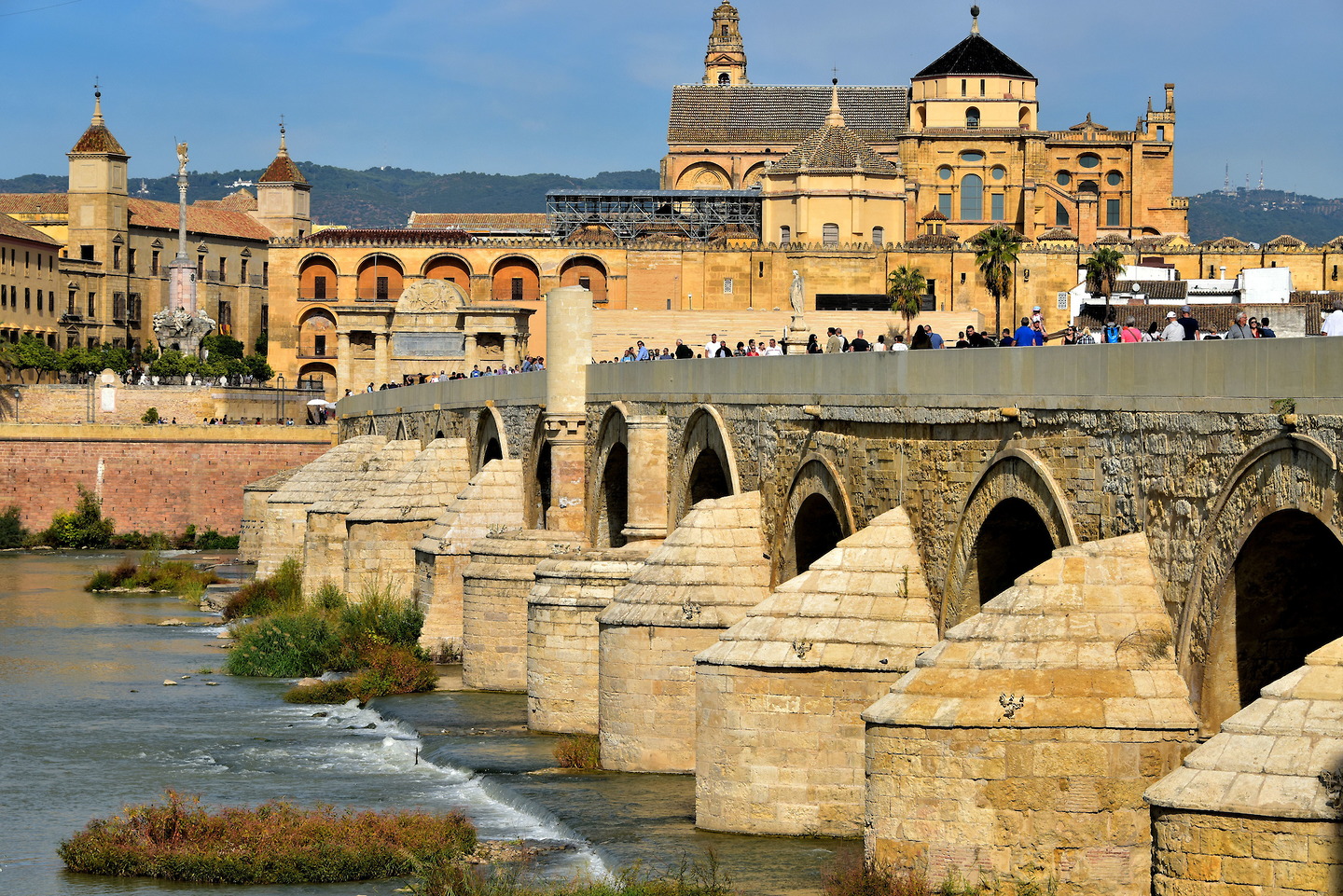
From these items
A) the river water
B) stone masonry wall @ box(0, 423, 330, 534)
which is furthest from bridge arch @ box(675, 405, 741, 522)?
stone masonry wall @ box(0, 423, 330, 534)

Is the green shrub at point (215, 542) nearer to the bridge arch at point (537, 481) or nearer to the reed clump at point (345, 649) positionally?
the reed clump at point (345, 649)

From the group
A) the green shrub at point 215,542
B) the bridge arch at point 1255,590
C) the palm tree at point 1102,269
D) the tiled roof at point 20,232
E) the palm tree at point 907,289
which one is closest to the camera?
the bridge arch at point 1255,590

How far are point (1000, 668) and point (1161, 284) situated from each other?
48.3m

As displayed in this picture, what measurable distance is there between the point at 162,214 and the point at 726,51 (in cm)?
3756

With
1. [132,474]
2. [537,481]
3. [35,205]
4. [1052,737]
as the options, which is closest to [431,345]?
[132,474]

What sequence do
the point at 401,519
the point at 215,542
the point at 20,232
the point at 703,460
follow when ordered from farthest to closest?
1. the point at 20,232
2. the point at 215,542
3. the point at 401,519
4. the point at 703,460

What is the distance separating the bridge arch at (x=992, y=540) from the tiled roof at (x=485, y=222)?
88037 mm

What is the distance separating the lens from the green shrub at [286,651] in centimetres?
3425

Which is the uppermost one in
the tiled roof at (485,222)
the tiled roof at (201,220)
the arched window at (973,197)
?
the tiled roof at (201,220)

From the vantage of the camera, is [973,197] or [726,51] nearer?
[973,197]

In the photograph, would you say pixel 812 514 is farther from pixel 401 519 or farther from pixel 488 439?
pixel 401 519

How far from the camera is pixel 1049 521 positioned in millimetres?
14914

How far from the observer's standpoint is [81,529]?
231 ft

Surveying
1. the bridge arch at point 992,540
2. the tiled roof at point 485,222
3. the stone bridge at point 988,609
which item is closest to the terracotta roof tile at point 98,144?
the tiled roof at point 485,222
